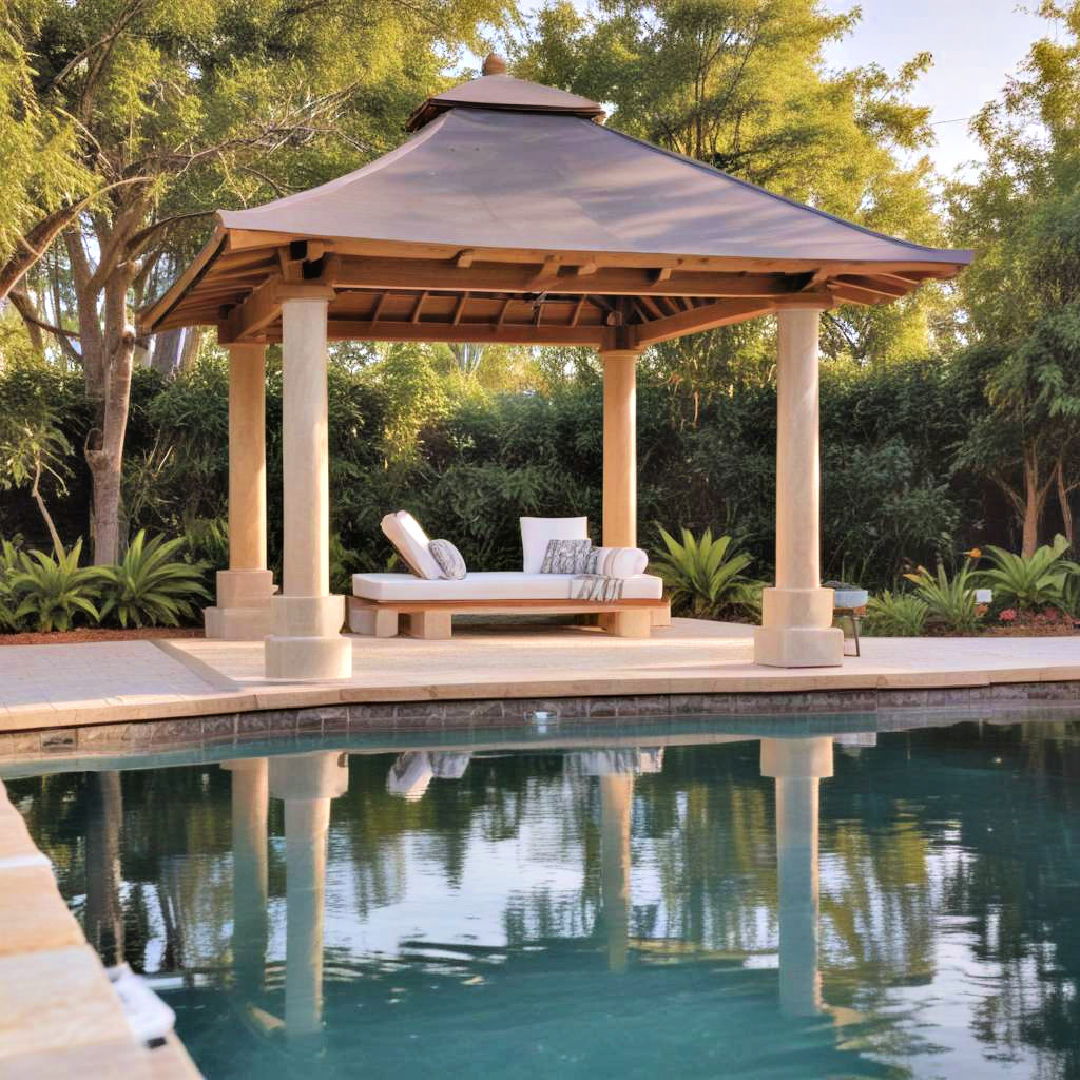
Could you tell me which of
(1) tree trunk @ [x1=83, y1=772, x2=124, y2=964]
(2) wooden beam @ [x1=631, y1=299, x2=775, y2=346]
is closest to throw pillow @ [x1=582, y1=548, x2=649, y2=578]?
(2) wooden beam @ [x1=631, y1=299, x2=775, y2=346]

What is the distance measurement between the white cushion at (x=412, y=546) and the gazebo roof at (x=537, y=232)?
212 centimetres

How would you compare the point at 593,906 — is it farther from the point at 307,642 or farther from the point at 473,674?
the point at 307,642

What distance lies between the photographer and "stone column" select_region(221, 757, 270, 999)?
4.71 meters

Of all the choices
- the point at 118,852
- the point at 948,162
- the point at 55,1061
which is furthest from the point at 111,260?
the point at 948,162

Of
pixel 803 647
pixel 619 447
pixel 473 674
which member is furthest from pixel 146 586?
pixel 803 647

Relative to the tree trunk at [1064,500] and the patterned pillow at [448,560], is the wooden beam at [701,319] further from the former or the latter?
the tree trunk at [1064,500]

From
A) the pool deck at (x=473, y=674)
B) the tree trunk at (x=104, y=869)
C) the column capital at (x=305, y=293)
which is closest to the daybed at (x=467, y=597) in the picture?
the pool deck at (x=473, y=674)

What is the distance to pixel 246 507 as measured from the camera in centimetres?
1357

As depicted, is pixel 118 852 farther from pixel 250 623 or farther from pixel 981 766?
pixel 250 623

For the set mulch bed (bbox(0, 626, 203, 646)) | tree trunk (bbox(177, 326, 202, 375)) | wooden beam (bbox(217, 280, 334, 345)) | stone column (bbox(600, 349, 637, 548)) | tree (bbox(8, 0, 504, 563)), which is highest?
tree (bbox(8, 0, 504, 563))

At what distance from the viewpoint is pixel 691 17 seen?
54.7 ft

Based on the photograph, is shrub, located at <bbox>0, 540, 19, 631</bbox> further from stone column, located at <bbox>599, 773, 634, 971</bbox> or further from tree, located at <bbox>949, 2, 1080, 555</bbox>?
tree, located at <bbox>949, 2, 1080, 555</bbox>

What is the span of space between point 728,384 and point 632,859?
11394 millimetres

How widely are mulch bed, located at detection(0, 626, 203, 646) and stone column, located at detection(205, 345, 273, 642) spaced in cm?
54
